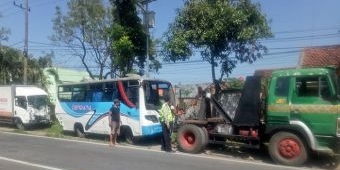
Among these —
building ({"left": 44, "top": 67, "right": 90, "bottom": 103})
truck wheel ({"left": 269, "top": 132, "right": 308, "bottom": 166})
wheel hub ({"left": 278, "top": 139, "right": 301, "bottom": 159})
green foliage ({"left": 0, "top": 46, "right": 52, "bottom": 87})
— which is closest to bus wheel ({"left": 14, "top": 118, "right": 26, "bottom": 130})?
green foliage ({"left": 0, "top": 46, "right": 52, "bottom": 87})

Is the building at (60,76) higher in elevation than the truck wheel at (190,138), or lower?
higher

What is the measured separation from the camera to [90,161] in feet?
44.3

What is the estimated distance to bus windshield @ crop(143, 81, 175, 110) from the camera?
61.9 feet

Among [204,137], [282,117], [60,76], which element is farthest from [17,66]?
[282,117]

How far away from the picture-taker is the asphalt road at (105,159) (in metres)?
12.6

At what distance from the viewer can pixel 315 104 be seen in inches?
517

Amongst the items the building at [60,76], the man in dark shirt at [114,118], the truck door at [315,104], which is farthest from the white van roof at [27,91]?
the truck door at [315,104]

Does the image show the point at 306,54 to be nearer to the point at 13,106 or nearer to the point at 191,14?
the point at 191,14

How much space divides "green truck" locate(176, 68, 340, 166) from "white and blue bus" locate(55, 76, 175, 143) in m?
3.06

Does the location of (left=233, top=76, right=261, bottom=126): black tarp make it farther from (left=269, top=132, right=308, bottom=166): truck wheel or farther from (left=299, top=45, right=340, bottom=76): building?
(left=299, top=45, right=340, bottom=76): building

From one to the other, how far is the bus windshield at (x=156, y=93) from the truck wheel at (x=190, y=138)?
2.71 metres

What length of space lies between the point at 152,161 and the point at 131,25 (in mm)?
12115

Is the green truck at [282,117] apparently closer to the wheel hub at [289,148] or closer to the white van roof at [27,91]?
the wheel hub at [289,148]

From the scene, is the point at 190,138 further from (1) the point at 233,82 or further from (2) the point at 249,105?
(1) the point at 233,82
